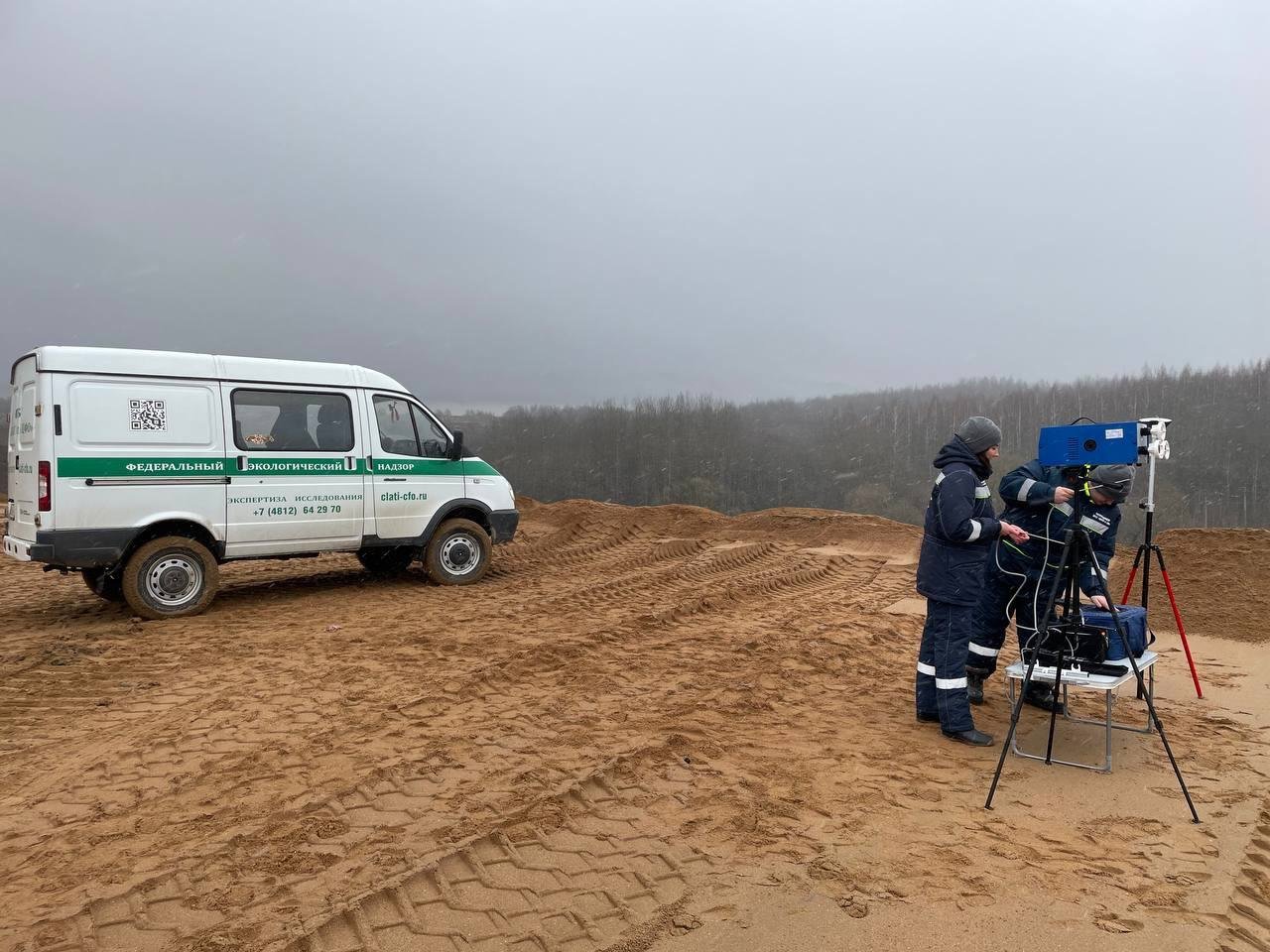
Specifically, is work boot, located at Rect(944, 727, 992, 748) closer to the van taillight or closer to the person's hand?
the person's hand

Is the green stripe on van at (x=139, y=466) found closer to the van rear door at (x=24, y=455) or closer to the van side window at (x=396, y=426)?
the van rear door at (x=24, y=455)

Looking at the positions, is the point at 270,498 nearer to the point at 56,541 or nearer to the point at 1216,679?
the point at 56,541

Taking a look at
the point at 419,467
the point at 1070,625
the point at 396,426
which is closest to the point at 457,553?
the point at 419,467

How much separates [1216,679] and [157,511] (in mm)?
9226

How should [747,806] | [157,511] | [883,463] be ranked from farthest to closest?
[883,463] < [157,511] < [747,806]

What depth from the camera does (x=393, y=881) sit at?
3.13 metres

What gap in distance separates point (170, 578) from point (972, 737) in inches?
281

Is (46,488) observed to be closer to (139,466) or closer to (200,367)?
→ (139,466)

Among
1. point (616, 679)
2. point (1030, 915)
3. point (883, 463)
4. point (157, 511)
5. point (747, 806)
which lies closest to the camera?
point (1030, 915)

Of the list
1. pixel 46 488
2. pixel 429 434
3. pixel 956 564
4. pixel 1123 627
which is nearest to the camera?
pixel 1123 627

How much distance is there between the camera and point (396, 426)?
9.13m

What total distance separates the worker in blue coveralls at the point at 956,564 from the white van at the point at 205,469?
619 centimetres

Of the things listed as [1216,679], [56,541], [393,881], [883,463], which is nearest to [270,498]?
[56,541]

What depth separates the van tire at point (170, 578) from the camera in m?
7.48
